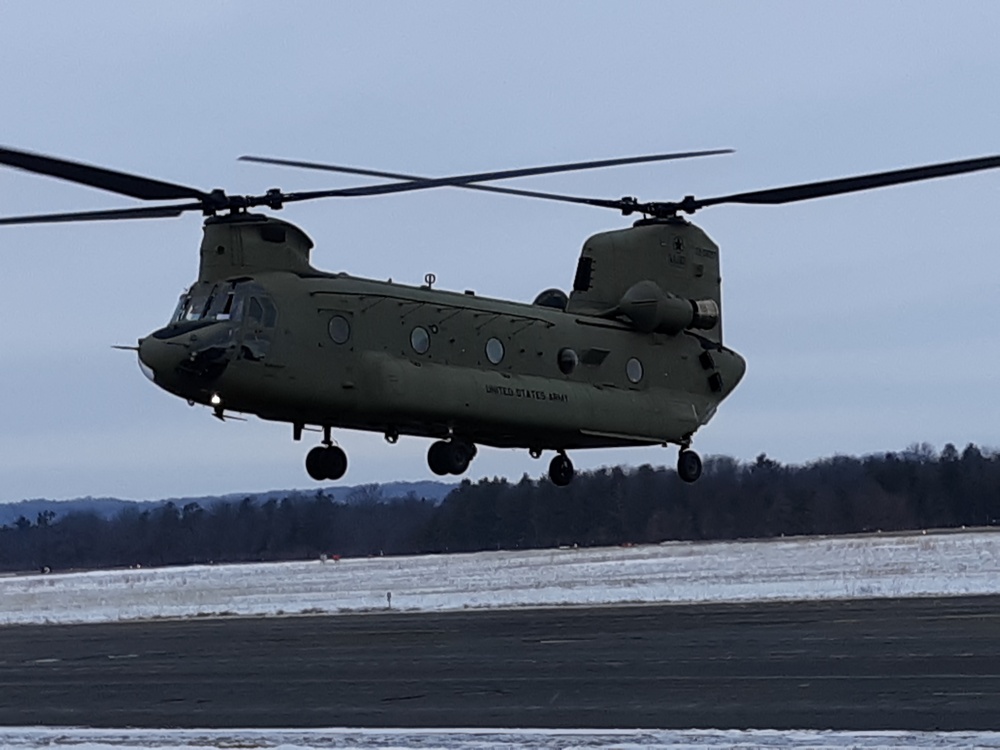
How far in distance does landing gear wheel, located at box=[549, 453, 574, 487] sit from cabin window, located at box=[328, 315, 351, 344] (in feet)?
17.2

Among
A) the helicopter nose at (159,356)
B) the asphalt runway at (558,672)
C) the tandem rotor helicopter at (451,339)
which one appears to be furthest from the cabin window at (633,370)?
the helicopter nose at (159,356)

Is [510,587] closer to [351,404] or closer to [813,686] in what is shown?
[351,404]

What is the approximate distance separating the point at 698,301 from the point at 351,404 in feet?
26.0

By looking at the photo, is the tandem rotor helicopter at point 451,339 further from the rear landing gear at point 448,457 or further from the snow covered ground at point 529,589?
the snow covered ground at point 529,589

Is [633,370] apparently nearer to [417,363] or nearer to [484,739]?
[417,363]

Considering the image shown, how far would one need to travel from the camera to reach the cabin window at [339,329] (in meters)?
23.9

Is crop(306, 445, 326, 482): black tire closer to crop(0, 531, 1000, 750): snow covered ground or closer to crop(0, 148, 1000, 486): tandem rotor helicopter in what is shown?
crop(0, 148, 1000, 486): tandem rotor helicopter

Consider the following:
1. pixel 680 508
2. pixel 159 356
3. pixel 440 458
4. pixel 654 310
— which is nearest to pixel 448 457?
pixel 440 458

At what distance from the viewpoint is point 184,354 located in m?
22.4

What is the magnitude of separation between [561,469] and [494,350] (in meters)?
3.03

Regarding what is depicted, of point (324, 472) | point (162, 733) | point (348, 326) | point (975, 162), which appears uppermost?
point (975, 162)

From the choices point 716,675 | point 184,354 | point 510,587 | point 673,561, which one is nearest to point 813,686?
point 716,675

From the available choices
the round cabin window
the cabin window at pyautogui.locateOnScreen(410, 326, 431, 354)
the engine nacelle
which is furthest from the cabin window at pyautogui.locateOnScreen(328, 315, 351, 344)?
the engine nacelle

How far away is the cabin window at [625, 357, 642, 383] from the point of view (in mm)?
27688
